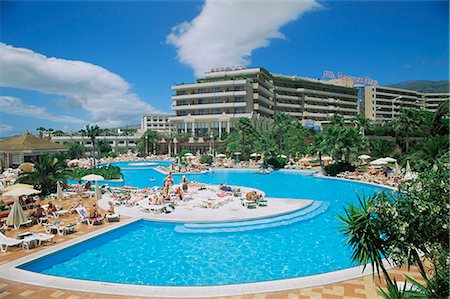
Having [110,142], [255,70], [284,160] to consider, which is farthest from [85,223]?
[110,142]

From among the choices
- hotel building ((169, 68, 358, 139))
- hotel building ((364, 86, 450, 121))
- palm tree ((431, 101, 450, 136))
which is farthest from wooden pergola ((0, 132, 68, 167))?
hotel building ((364, 86, 450, 121))

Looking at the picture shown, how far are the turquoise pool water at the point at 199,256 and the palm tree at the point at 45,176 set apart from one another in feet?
31.4

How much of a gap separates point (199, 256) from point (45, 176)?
14.5 metres

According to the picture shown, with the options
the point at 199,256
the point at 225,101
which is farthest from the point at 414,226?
the point at 225,101

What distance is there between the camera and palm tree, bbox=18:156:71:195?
1952 centimetres

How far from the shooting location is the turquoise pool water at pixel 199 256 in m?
9.42

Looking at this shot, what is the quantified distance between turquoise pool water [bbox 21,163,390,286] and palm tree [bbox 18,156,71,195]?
31.4 feet

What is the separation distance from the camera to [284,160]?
4088 centimetres

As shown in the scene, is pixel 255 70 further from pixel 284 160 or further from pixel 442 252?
pixel 442 252

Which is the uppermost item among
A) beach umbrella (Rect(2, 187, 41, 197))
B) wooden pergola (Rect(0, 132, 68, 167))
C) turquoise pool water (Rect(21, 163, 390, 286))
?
wooden pergola (Rect(0, 132, 68, 167))

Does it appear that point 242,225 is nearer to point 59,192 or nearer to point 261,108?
point 59,192

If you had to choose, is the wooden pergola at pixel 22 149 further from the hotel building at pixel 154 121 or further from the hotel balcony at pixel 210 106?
the hotel building at pixel 154 121

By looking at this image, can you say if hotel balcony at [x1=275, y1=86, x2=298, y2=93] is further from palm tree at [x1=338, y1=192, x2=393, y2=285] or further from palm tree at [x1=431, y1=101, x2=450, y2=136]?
palm tree at [x1=338, y1=192, x2=393, y2=285]

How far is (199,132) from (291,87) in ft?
115
